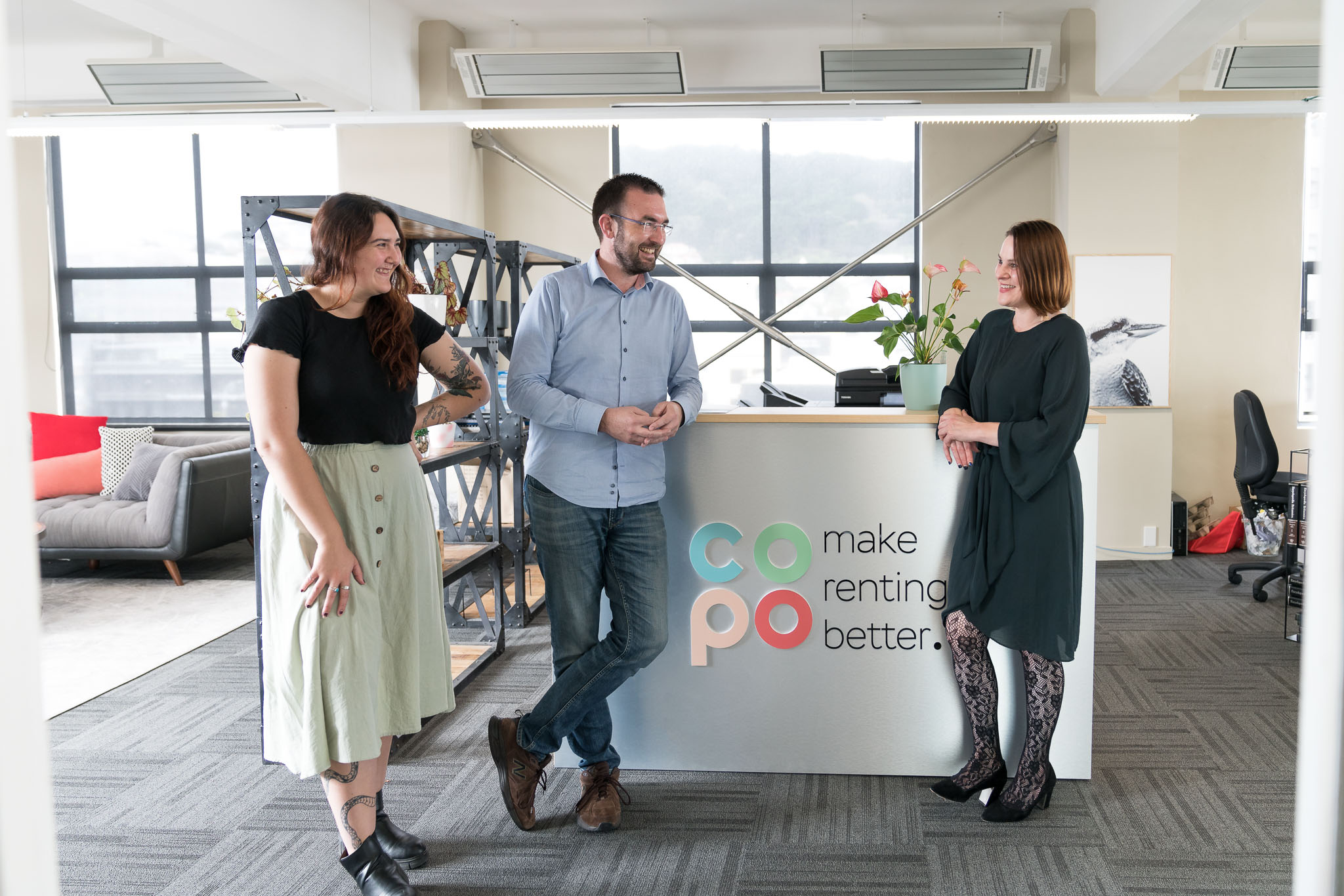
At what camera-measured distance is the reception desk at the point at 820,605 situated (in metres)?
2.73

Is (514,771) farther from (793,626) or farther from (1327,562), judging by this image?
(1327,562)

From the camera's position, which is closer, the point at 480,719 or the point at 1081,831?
the point at 1081,831

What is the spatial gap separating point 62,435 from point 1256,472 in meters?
7.16

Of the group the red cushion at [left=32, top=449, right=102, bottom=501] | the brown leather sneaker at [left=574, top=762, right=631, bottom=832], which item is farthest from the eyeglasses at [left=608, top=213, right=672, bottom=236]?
the red cushion at [left=32, top=449, right=102, bottom=501]

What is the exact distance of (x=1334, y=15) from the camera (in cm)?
66

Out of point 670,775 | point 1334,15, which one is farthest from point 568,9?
point 1334,15

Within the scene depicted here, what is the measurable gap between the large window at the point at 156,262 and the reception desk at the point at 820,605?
18.4ft

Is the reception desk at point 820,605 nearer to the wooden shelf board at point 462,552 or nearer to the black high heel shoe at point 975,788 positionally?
the black high heel shoe at point 975,788

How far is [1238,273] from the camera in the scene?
631 cm

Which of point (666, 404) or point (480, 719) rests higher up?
point (666, 404)

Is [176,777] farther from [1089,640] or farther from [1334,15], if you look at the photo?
[1334,15]

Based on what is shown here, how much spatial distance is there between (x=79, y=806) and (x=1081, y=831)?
2.73 m

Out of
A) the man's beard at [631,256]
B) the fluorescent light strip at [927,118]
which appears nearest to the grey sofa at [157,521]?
the fluorescent light strip at [927,118]

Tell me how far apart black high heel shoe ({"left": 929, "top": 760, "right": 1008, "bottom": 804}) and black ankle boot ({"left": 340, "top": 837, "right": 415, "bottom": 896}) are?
56.1 inches
